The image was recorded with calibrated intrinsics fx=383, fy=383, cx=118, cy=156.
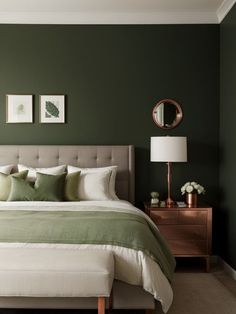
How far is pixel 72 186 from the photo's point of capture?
4305mm

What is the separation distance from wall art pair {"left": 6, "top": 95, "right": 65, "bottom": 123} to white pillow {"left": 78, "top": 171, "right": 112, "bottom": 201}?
0.94 metres

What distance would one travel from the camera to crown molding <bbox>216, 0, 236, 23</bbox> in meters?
4.46

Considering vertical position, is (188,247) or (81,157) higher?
(81,157)

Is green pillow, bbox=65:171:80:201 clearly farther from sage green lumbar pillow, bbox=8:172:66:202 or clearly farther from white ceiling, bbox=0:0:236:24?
white ceiling, bbox=0:0:236:24

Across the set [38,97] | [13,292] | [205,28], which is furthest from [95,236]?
[205,28]

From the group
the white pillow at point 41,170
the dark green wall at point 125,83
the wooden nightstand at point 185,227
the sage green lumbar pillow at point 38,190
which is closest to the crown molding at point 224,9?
the dark green wall at point 125,83

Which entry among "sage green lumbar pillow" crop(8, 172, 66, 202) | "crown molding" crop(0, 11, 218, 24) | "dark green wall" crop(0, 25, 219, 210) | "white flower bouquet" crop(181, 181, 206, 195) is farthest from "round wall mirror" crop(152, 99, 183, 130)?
"sage green lumbar pillow" crop(8, 172, 66, 202)

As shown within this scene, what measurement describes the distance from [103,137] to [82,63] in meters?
0.99

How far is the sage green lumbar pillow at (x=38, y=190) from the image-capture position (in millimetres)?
4125

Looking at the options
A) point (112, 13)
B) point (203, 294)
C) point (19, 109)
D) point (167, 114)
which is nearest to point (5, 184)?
point (19, 109)

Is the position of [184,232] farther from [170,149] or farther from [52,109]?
[52,109]

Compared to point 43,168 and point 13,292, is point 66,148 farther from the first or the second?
point 13,292

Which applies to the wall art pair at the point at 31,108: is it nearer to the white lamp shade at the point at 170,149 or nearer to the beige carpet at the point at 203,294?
the white lamp shade at the point at 170,149

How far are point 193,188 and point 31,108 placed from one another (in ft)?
7.48
